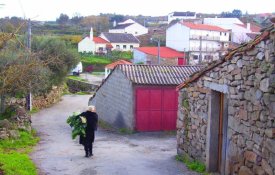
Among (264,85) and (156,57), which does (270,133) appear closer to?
(264,85)

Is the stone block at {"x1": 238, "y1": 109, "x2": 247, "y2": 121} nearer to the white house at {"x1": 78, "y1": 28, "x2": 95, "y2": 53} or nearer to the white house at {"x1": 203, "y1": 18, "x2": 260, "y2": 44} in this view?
the white house at {"x1": 203, "y1": 18, "x2": 260, "y2": 44}

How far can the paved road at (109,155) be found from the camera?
32.6 ft

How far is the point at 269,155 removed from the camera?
21.4 ft

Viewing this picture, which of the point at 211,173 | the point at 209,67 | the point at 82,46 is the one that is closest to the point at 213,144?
the point at 211,173

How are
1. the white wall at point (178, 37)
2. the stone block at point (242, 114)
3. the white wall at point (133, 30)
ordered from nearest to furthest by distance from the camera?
the stone block at point (242, 114)
the white wall at point (178, 37)
the white wall at point (133, 30)

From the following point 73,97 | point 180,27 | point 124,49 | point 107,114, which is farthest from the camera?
point 124,49

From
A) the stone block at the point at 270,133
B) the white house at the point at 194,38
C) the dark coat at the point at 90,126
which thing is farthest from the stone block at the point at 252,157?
the white house at the point at 194,38

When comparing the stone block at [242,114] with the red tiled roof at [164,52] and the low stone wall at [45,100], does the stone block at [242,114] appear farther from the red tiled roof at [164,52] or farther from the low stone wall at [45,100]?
the red tiled roof at [164,52]

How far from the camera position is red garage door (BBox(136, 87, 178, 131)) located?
18.0 metres

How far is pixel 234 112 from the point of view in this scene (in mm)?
8078

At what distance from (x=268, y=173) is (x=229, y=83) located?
229 cm

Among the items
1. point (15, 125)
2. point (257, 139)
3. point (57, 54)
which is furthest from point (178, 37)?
point (257, 139)

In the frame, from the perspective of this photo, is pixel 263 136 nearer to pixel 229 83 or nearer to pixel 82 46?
pixel 229 83

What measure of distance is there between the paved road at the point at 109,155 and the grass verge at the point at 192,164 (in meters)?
0.18
